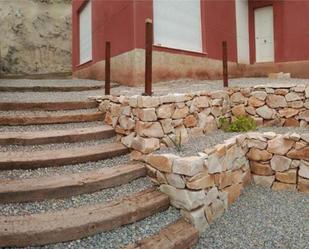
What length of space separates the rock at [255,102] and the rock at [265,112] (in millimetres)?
70

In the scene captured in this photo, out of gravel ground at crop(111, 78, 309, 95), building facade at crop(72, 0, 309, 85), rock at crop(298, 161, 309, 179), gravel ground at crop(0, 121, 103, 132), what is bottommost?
rock at crop(298, 161, 309, 179)

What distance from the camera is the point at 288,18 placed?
8.17m

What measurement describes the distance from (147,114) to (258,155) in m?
1.82

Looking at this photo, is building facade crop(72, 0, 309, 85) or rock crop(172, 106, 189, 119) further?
building facade crop(72, 0, 309, 85)

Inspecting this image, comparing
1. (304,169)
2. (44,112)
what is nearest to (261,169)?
(304,169)

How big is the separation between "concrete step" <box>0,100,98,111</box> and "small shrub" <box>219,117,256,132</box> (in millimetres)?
2191

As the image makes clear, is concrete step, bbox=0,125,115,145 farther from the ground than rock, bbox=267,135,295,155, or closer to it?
farther from the ground

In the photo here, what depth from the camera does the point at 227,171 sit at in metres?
3.74

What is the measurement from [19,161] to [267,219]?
2.79 meters

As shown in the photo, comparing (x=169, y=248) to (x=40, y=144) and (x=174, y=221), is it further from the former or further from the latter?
(x=40, y=144)

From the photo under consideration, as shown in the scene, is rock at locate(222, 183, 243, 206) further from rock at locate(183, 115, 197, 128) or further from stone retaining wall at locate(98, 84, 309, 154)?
rock at locate(183, 115, 197, 128)

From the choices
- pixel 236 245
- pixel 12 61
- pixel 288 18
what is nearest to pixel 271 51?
A: pixel 288 18

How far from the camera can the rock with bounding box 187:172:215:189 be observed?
3090 mm

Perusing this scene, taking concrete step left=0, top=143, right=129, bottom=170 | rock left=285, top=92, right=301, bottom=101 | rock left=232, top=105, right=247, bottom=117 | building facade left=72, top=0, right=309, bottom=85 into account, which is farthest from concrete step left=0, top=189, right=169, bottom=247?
building facade left=72, top=0, right=309, bottom=85
